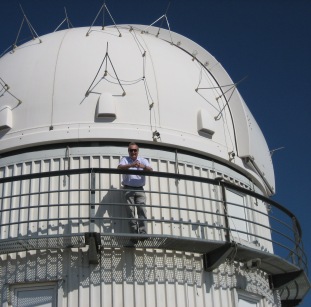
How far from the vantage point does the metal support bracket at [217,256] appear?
11.5 metres

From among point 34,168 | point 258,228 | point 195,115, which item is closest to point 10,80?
point 34,168

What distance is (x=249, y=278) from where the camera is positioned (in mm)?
12680

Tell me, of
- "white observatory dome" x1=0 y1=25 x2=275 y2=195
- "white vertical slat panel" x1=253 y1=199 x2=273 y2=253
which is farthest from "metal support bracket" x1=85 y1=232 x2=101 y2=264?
"white vertical slat panel" x1=253 y1=199 x2=273 y2=253

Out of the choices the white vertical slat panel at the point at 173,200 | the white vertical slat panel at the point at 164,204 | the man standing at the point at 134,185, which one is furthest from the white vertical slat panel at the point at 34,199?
the white vertical slat panel at the point at 173,200

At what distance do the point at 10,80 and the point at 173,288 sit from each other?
546cm

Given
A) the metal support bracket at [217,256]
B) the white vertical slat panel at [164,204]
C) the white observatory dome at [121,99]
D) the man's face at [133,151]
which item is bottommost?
the metal support bracket at [217,256]

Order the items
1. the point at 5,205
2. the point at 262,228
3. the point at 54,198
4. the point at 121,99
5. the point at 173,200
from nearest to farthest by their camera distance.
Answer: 1. the point at 54,198
2. the point at 5,205
3. the point at 173,200
4. the point at 121,99
5. the point at 262,228

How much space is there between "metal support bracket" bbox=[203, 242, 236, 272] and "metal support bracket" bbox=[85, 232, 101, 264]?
6.51 feet

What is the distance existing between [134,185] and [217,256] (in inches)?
74.2

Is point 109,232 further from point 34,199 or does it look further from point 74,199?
point 34,199

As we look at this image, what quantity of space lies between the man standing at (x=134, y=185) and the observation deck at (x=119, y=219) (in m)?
0.23

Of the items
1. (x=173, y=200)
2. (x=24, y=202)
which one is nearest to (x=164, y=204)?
(x=173, y=200)

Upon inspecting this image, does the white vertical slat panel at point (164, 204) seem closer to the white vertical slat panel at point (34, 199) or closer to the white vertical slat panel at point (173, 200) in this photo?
the white vertical slat panel at point (173, 200)

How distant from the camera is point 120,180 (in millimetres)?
12289
